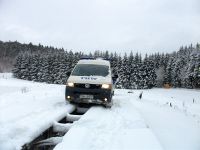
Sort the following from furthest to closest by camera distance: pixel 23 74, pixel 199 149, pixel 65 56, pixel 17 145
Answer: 1. pixel 23 74
2. pixel 65 56
3. pixel 199 149
4. pixel 17 145

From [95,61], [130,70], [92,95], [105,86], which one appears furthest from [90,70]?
[130,70]

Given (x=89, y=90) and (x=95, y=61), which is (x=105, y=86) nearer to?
(x=89, y=90)

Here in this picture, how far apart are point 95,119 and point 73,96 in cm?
370

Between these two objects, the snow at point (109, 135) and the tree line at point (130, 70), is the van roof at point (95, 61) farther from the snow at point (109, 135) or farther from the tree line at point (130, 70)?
the tree line at point (130, 70)

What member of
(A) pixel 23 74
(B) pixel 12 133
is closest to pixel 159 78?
(A) pixel 23 74

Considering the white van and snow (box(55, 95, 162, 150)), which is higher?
the white van

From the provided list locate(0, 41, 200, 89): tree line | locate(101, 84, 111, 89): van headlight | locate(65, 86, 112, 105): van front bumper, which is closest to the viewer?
locate(65, 86, 112, 105): van front bumper

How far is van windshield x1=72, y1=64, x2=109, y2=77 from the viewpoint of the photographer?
15.1 metres

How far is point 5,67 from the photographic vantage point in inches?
7372

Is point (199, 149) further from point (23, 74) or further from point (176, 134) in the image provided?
point (23, 74)

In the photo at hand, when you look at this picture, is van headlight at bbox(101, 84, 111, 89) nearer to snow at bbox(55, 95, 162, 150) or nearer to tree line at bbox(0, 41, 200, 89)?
snow at bbox(55, 95, 162, 150)

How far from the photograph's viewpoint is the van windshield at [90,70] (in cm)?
1511

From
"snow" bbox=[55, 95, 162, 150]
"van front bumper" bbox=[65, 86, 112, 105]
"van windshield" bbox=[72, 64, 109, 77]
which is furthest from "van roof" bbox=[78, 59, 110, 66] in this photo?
"snow" bbox=[55, 95, 162, 150]

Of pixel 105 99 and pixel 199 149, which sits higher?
pixel 105 99
